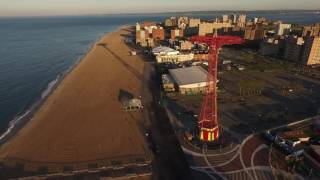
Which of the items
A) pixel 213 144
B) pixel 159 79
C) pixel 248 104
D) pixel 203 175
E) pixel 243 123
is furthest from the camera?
pixel 159 79

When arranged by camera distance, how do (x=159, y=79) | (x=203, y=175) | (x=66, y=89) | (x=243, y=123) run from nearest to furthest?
(x=203, y=175)
(x=243, y=123)
(x=66, y=89)
(x=159, y=79)

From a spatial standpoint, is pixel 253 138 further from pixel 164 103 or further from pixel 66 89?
pixel 66 89

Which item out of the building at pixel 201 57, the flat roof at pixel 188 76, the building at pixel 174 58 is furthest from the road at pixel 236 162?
the building at pixel 201 57

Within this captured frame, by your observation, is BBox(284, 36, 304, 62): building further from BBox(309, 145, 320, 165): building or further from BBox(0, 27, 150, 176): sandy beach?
BBox(309, 145, 320, 165): building

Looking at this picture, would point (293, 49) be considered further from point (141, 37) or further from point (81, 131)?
point (81, 131)

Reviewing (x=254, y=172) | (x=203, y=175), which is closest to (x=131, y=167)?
(x=203, y=175)

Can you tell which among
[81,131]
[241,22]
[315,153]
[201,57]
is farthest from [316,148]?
[241,22]

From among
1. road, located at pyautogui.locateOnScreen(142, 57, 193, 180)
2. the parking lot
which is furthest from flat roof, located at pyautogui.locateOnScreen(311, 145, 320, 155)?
road, located at pyautogui.locateOnScreen(142, 57, 193, 180)
